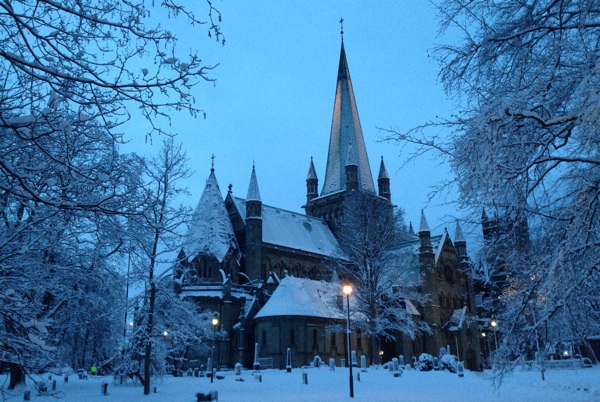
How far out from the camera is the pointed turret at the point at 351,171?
61659 millimetres

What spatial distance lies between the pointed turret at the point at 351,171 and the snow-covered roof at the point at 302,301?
1818cm

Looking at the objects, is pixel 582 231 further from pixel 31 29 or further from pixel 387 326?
pixel 387 326

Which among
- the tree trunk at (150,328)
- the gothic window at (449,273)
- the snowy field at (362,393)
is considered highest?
the gothic window at (449,273)

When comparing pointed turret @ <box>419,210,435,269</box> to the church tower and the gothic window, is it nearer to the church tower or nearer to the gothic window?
the gothic window

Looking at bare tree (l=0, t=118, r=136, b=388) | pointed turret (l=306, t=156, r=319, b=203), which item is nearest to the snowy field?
bare tree (l=0, t=118, r=136, b=388)

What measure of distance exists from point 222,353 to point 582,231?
37.2 m

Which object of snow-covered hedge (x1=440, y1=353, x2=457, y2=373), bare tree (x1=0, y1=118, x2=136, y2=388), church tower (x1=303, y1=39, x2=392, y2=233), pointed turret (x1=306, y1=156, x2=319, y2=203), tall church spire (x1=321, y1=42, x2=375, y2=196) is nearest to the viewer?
bare tree (x1=0, y1=118, x2=136, y2=388)

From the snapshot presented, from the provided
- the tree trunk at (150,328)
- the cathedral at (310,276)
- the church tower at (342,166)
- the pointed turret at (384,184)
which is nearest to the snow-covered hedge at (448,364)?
the cathedral at (310,276)

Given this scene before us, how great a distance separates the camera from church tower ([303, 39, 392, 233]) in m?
63.2

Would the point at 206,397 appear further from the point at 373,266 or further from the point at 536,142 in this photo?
the point at 373,266

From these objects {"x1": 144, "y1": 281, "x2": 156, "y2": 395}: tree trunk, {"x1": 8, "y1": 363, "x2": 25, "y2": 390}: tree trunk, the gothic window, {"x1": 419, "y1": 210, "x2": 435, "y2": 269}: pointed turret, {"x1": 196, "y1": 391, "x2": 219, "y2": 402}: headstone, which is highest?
{"x1": 419, "y1": 210, "x2": 435, "y2": 269}: pointed turret

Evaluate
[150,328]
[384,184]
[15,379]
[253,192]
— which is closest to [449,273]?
[384,184]

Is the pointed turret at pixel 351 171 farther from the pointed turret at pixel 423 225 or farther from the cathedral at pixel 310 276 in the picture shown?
the pointed turret at pixel 423 225

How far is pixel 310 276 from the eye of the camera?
5391cm
